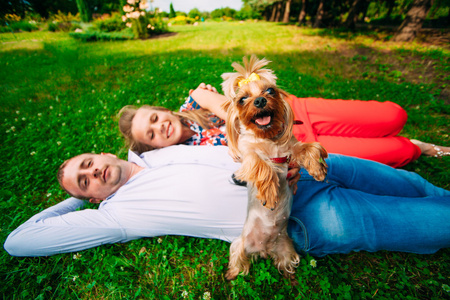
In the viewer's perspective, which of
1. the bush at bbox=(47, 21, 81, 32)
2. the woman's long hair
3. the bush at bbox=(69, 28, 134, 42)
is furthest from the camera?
the bush at bbox=(47, 21, 81, 32)

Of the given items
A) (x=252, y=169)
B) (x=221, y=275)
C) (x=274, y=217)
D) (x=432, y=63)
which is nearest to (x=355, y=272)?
(x=274, y=217)

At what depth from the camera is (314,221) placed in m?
2.19

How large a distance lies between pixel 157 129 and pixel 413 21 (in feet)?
43.9

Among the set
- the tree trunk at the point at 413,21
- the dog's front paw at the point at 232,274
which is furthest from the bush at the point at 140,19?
the dog's front paw at the point at 232,274

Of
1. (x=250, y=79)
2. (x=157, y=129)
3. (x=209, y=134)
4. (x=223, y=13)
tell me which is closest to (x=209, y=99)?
(x=209, y=134)

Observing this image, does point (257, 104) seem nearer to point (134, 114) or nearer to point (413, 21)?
point (134, 114)

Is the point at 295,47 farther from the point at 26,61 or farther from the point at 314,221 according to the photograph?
the point at 26,61

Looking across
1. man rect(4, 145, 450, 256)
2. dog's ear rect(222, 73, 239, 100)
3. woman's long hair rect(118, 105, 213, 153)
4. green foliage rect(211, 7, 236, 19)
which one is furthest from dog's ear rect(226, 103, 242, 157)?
green foliage rect(211, 7, 236, 19)

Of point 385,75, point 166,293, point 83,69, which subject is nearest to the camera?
point 166,293

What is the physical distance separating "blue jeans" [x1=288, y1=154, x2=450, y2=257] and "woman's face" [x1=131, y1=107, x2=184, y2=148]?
1962 millimetres

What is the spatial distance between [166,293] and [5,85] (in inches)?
366

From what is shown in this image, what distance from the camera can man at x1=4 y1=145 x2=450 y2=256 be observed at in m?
2.12

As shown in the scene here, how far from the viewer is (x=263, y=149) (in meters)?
1.83

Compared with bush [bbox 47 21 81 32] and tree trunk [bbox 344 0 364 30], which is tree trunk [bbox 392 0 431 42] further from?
bush [bbox 47 21 81 32]
